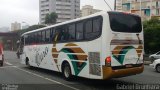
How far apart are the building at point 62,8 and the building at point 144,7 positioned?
1505 inches

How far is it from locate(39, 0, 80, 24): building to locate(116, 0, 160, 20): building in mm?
38224

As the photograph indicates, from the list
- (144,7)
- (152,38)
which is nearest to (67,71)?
(152,38)

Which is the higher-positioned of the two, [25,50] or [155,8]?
[155,8]

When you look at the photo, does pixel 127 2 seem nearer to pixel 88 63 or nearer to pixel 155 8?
pixel 155 8

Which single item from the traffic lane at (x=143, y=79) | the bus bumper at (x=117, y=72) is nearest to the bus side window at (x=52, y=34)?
the traffic lane at (x=143, y=79)

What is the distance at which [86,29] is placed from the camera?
46.5ft

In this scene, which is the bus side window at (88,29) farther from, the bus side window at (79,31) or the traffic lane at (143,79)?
the traffic lane at (143,79)

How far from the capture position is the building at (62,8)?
415 feet

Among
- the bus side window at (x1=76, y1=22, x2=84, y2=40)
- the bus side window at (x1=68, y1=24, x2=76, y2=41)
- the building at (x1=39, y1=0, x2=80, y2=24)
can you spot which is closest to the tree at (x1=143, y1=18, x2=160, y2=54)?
the bus side window at (x1=68, y1=24, x2=76, y2=41)

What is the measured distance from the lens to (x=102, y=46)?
12.8 m

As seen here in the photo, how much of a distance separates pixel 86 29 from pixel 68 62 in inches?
96.8

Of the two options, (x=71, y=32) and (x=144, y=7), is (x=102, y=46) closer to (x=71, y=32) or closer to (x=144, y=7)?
(x=71, y=32)

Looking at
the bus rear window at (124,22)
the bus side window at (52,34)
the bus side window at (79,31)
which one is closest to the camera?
the bus rear window at (124,22)

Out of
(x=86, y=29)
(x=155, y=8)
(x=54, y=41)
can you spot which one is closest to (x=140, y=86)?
(x=86, y=29)
